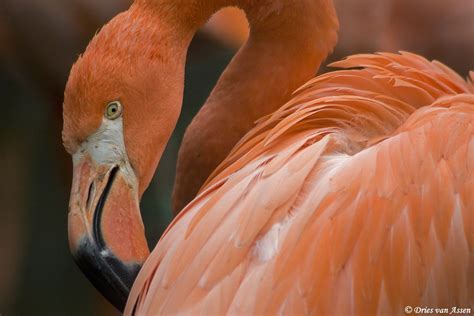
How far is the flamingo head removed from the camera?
1376 millimetres

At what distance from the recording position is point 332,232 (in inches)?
46.4

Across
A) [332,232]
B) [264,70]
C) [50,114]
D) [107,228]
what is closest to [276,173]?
[332,232]

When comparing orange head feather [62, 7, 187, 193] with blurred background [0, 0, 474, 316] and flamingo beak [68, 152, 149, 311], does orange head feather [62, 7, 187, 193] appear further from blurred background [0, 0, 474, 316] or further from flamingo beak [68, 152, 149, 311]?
blurred background [0, 0, 474, 316]

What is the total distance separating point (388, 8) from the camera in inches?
116

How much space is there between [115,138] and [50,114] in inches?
52.0

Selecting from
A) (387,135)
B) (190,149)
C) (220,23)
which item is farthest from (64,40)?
(387,135)

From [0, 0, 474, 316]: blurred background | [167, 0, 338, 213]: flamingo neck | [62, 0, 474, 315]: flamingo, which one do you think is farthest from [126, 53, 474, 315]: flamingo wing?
[0, 0, 474, 316]: blurred background

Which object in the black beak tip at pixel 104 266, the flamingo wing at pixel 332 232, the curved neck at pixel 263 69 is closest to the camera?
the flamingo wing at pixel 332 232

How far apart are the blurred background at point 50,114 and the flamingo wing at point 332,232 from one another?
1.31 m

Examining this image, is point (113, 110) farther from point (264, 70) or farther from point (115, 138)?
point (264, 70)

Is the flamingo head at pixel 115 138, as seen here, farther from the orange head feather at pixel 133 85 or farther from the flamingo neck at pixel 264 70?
the flamingo neck at pixel 264 70

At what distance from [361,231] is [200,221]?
28 centimetres

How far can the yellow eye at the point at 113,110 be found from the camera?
1.45 meters

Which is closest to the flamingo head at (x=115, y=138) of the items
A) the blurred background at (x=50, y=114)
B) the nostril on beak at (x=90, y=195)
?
the nostril on beak at (x=90, y=195)
